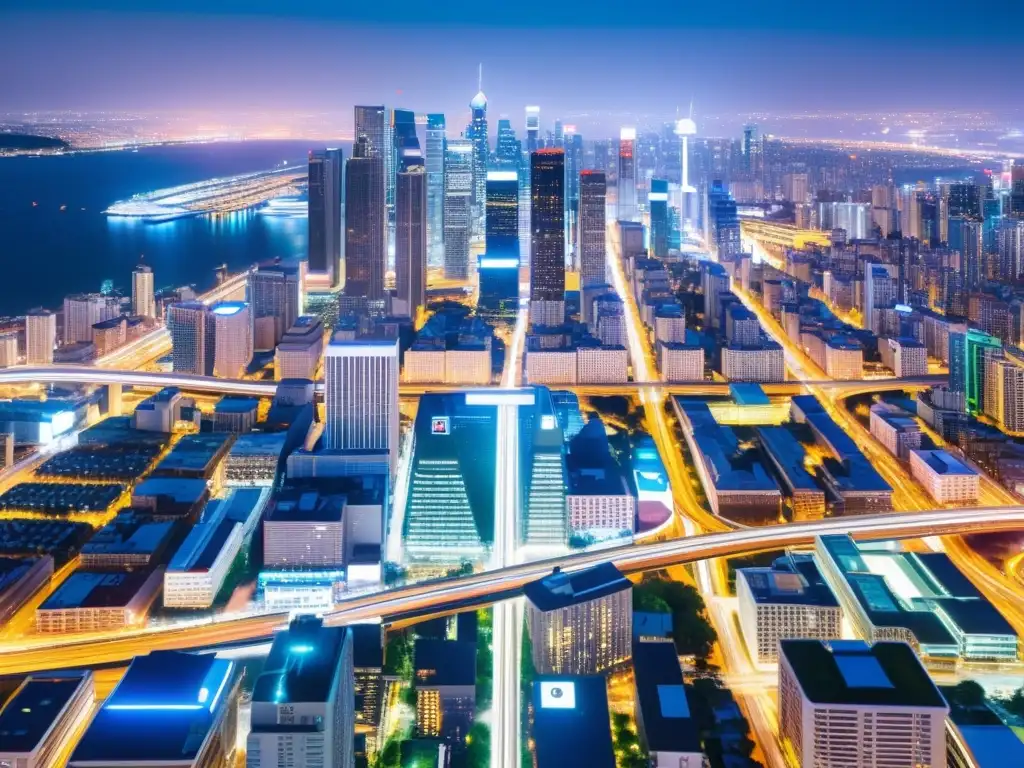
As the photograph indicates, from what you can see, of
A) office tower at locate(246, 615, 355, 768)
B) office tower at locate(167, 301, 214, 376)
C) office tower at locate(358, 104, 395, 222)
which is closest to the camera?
office tower at locate(246, 615, 355, 768)

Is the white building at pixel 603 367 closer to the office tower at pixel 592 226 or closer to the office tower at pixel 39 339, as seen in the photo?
the office tower at pixel 592 226

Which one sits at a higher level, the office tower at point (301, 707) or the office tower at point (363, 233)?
the office tower at point (363, 233)

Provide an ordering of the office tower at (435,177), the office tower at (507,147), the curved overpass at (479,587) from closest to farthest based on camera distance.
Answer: the curved overpass at (479,587) → the office tower at (435,177) → the office tower at (507,147)

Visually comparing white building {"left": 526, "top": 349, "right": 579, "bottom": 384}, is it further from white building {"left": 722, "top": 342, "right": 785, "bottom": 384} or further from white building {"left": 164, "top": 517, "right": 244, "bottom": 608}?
white building {"left": 164, "top": 517, "right": 244, "bottom": 608}

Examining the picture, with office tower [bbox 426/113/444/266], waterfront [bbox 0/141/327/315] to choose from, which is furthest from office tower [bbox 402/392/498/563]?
office tower [bbox 426/113/444/266]

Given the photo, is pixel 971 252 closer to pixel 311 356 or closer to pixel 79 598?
pixel 311 356

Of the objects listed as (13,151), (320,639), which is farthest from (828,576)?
(13,151)

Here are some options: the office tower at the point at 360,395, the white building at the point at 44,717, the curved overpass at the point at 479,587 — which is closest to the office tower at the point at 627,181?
the office tower at the point at 360,395
